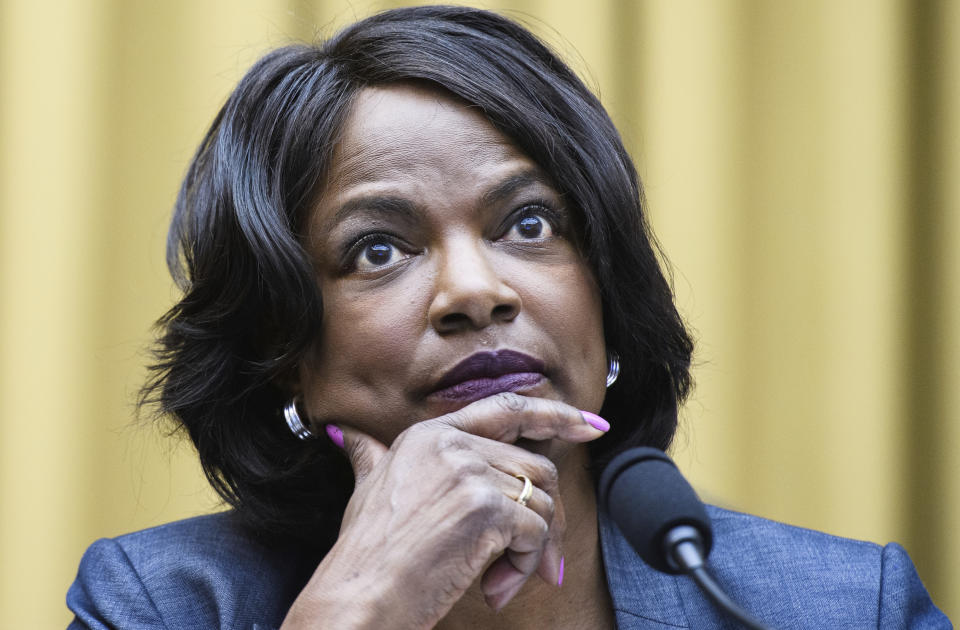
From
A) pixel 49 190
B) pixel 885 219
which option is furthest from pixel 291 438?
pixel 885 219

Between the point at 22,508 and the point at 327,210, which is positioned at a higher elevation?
the point at 327,210

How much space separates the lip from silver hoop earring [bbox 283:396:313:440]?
31 centimetres

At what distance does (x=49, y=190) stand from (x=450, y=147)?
109 cm

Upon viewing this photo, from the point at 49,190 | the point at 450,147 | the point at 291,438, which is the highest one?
the point at 450,147

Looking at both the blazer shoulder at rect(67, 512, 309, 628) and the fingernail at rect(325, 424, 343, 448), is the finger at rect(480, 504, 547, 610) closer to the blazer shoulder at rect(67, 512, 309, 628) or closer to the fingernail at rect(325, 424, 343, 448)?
the fingernail at rect(325, 424, 343, 448)

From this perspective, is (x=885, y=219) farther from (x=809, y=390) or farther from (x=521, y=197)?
(x=521, y=197)

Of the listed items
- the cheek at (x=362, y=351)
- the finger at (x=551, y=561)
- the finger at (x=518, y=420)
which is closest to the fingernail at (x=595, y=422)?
the finger at (x=518, y=420)

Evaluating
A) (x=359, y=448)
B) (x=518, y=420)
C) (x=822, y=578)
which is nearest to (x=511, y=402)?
(x=518, y=420)

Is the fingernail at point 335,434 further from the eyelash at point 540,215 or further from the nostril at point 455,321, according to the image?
the eyelash at point 540,215

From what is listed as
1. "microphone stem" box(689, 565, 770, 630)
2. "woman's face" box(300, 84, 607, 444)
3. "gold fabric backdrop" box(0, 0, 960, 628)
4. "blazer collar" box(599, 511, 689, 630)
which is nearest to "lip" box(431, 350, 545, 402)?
"woman's face" box(300, 84, 607, 444)

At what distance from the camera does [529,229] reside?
136 centimetres

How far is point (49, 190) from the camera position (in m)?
2.01

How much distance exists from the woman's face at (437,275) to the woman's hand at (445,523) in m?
0.07

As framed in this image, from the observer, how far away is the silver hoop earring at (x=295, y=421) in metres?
Answer: 1.46
